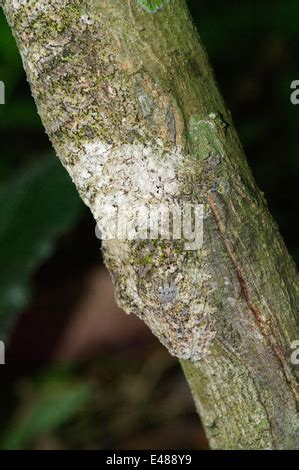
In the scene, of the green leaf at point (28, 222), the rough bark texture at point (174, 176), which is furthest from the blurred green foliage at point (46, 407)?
the rough bark texture at point (174, 176)

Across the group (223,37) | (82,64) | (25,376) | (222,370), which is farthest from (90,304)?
(82,64)

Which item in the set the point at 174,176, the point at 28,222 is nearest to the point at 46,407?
the point at 28,222

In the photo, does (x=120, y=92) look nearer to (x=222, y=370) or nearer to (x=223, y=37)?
(x=222, y=370)

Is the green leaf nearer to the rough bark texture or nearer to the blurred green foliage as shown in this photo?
the blurred green foliage

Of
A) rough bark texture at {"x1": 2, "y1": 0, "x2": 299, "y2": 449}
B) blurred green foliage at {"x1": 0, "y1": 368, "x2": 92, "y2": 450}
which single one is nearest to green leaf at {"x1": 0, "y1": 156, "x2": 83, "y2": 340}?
blurred green foliage at {"x1": 0, "y1": 368, "x2": 92, "y2": 450}

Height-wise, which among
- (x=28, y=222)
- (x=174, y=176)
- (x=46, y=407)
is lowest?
(x=46, y=407)

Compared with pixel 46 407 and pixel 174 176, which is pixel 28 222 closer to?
pixel 46 407
